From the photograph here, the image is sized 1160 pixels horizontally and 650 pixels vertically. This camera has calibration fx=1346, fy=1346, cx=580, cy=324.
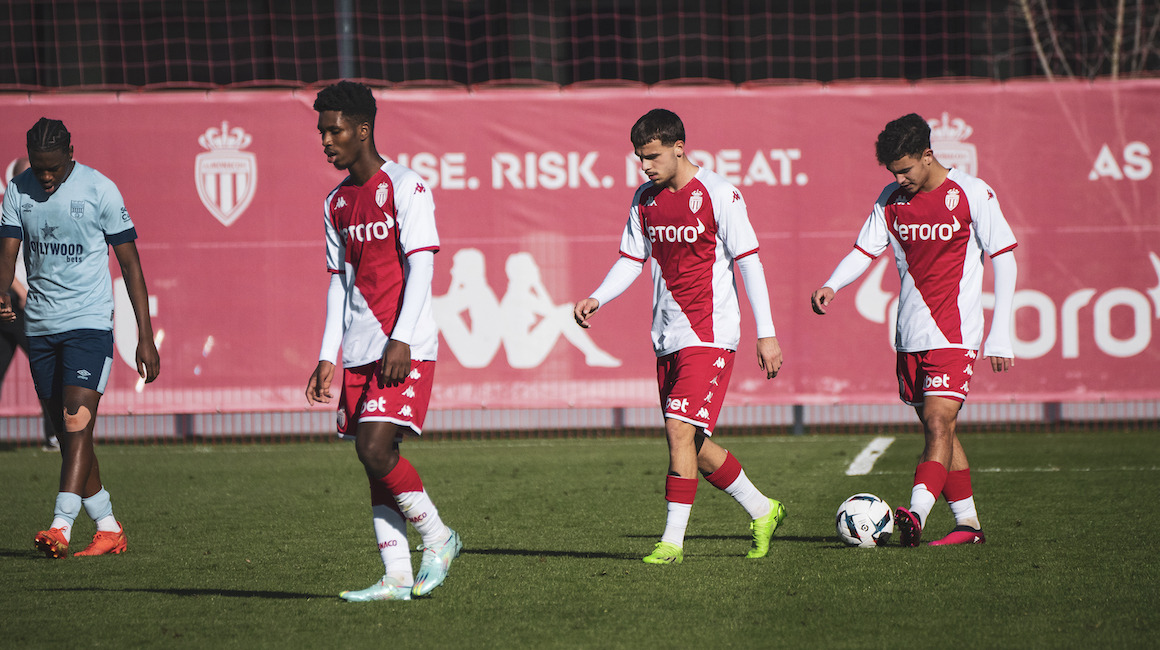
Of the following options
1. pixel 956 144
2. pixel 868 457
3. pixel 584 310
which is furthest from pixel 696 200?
pixel 956 144

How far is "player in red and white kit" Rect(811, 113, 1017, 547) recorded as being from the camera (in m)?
5.97

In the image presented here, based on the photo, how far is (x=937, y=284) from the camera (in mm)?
6113

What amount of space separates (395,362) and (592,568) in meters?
1.63

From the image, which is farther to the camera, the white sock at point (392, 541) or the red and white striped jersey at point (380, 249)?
the white sock at point (392, 541)

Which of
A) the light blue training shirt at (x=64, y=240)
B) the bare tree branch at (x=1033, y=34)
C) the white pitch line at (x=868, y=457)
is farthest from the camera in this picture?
the bare tree branch at (x=1033, y=34)

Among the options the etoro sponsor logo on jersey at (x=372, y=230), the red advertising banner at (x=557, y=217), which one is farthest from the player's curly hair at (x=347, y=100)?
the red advertising banner at (x=557, y=217)

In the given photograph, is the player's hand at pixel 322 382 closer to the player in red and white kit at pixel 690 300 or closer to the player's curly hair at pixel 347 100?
the player's curly hair at pixel 347 100

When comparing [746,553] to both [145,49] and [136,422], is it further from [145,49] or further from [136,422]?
[145,49]

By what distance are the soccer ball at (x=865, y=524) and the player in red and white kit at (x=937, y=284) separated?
0.31ft

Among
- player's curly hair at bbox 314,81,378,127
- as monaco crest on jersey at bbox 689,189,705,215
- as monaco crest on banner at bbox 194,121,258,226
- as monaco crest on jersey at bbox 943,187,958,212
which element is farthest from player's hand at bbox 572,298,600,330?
as monaco crest on banner at bbox 194,121,258,226

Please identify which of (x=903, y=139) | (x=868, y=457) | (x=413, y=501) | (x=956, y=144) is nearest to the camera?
(x=413, y=501)

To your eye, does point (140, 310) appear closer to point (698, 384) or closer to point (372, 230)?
point (372, 230)

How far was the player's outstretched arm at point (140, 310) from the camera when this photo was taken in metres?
6.07

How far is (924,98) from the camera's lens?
11.4m
